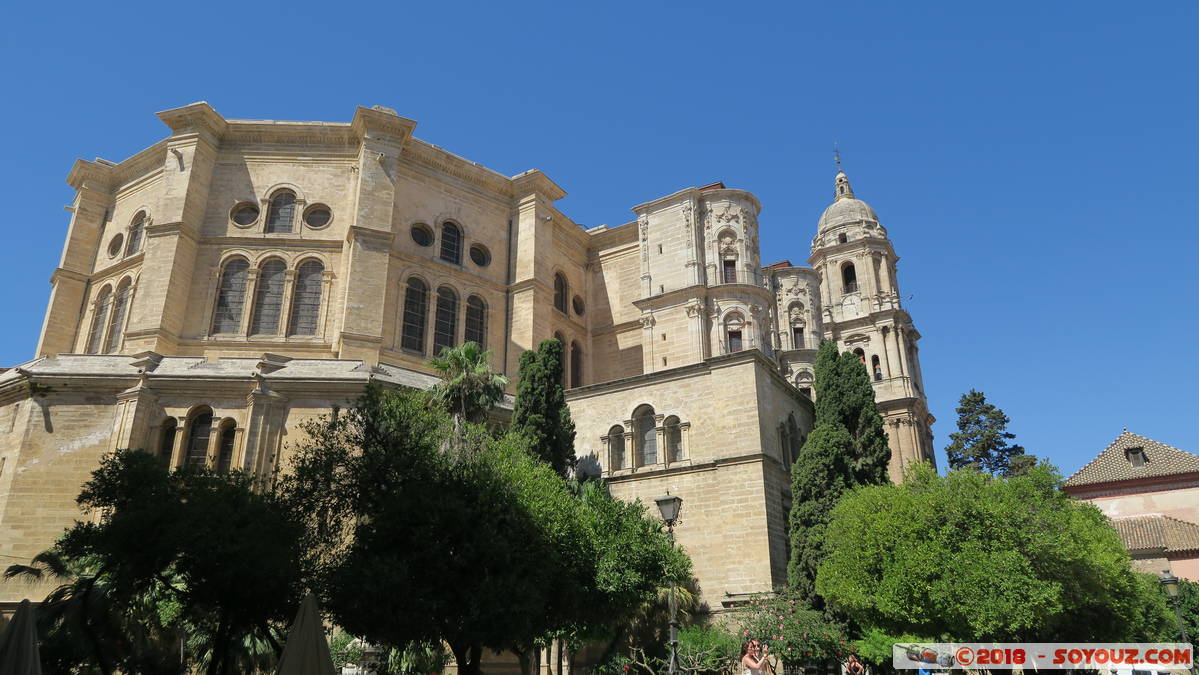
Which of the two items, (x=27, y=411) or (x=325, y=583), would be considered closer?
(x=325, y=583)

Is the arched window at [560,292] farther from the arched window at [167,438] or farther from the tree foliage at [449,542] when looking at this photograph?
the tree foliage at [449,542]

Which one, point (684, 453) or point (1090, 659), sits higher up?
point (684, 453)

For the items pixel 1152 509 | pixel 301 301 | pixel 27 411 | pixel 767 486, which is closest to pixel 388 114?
pixel 301 301

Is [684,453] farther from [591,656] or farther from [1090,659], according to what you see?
[1090,659]

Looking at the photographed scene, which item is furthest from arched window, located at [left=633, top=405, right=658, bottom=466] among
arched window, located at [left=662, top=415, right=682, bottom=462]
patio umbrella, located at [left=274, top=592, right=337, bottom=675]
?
patio umbrella, located at [left=274, top=592, right=337, bottom=675]

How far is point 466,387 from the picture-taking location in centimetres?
2156

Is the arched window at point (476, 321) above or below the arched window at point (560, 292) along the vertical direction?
below

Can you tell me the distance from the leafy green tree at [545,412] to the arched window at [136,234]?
63.9 feet

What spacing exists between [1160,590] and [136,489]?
108ft

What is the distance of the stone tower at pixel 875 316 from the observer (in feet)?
139

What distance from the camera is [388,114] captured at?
31266mm

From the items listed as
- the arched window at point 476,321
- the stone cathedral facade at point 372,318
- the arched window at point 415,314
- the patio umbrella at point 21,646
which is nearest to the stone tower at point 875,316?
the stone cathedral facade at point 372,318

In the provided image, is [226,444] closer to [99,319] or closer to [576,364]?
[99,319]

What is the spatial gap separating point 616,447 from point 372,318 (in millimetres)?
10430
